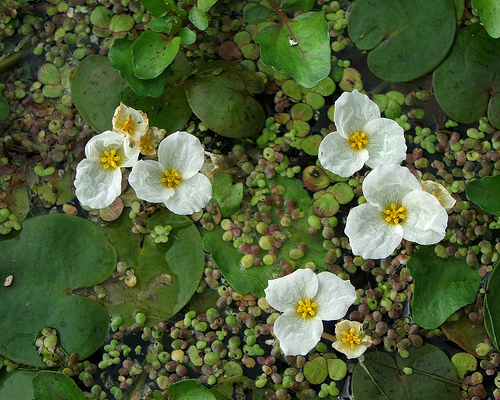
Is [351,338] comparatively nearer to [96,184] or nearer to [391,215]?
[391,215]

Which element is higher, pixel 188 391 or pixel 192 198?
pixel 192 198

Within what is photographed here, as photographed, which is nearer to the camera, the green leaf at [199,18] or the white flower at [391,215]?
the white flower at [391,215]

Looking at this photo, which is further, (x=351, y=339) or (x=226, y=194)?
(x=226, y=194)

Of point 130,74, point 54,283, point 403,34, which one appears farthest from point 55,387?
point 403,34

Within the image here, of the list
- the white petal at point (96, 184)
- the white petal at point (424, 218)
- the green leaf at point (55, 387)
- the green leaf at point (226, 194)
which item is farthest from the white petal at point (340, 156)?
the green leaf at point (55, 387)

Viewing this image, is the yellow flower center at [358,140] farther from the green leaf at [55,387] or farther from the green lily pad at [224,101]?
the green leaf at [55,387]

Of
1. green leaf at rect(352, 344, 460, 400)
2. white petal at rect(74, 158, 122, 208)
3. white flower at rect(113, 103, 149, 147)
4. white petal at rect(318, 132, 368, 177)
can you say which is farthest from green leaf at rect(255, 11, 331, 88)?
green leaf at rect(352, 344, 460, 400)
